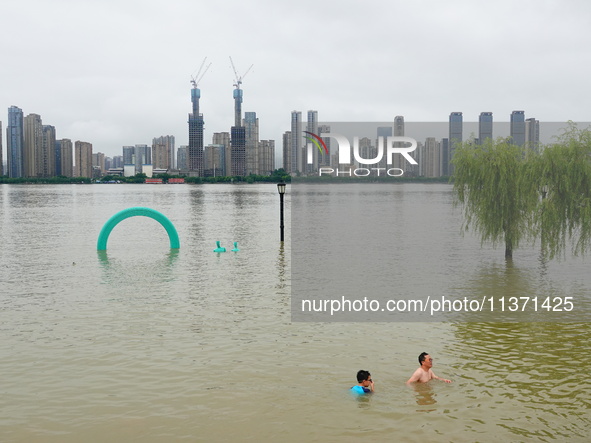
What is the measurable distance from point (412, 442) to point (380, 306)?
36.9 feet

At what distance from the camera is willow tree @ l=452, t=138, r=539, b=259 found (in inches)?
1149

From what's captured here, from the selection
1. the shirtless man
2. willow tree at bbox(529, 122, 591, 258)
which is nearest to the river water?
the shirtless man

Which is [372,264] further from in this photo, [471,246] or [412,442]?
[412,442]

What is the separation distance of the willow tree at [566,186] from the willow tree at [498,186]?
74.3 inches

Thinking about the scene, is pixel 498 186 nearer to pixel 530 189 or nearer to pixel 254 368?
pixel 530 189

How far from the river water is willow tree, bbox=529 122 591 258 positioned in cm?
236

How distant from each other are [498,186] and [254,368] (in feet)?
62.5

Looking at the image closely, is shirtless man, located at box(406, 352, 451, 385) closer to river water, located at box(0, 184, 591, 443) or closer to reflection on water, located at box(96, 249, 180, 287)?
river water, located at box(0, 184, 591, 443)

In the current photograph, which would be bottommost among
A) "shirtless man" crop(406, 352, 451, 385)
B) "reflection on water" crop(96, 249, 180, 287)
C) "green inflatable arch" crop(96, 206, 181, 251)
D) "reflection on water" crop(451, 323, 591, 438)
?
"reflection on water" crop(451, 323, 591, 438)

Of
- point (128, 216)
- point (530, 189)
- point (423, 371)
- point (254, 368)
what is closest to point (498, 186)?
point (530, 189)

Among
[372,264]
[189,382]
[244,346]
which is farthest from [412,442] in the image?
[372,264]

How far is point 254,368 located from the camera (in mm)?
14555

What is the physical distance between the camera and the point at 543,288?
25.0 metres

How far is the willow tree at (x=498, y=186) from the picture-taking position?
1149 inches
